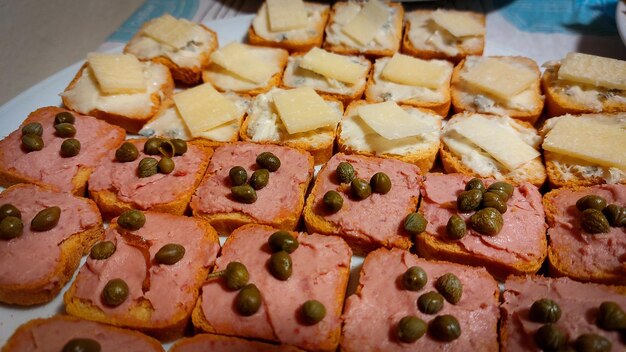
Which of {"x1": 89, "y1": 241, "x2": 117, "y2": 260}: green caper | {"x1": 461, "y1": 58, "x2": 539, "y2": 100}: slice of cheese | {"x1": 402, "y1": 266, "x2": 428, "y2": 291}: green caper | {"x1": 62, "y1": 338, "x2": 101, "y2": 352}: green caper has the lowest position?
{"x1": 402, "y1": 266, "x2": 428, "y2": 291}: green caper

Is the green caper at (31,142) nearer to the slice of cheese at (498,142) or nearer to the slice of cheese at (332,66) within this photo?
the slice of cheese at (332,66)

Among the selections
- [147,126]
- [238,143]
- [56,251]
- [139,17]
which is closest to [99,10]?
[139,17]

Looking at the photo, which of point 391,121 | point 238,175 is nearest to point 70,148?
point 238,175

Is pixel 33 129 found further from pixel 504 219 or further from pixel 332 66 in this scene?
pixel 504 219

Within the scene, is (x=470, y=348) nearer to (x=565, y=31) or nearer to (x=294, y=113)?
(x=294, y=113)

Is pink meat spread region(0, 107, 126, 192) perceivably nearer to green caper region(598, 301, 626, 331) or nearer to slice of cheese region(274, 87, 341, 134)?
slice of cheese region(274, 87, 341, 134)

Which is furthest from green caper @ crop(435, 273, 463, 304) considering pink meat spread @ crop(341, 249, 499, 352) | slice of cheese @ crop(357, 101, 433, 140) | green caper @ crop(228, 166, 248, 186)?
green caper @ crop(228, 166, 248, 186)
